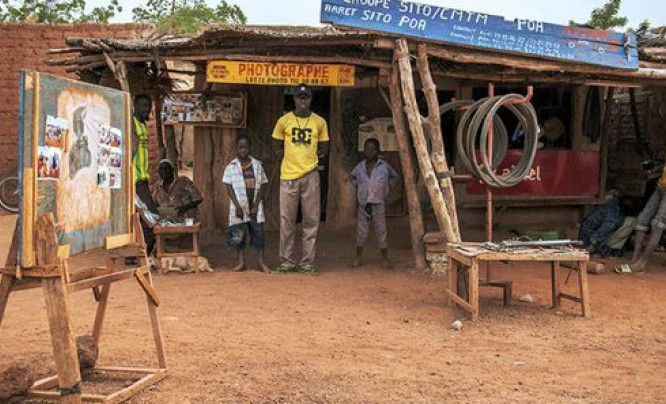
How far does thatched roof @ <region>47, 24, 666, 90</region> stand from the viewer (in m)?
8.02

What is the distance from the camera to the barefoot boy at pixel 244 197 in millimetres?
8555

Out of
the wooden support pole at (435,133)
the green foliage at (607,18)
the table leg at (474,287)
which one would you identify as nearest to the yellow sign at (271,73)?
the wooden support pole at (435,133)

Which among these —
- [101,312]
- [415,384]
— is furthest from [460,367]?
[101,312]

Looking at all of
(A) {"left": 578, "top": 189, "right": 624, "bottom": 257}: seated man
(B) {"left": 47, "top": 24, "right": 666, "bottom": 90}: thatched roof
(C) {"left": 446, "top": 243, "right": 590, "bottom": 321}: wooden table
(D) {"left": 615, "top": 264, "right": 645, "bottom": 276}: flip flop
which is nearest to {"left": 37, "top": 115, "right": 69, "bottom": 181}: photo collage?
(C) {"left": 446, "top": 243, "right": 590, "bottom": 321}: wooden table

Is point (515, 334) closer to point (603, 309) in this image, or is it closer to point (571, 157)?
point (603, 309)

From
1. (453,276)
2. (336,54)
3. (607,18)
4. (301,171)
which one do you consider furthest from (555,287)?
(607,18)

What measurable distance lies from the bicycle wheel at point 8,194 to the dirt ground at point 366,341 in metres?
7.24

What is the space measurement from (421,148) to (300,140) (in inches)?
56.2

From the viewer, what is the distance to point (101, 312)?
4.62 m

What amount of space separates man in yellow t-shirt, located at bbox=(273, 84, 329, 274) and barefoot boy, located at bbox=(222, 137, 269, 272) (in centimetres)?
29

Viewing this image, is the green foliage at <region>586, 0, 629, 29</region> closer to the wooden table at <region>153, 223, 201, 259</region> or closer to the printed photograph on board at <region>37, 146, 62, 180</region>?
the wooden table at <region>153, 223, 201, 259</region>

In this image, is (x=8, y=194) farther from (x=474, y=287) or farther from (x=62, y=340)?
(x=62, y=340)

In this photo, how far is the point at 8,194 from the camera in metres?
14.1

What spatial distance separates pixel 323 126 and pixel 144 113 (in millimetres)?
2166
